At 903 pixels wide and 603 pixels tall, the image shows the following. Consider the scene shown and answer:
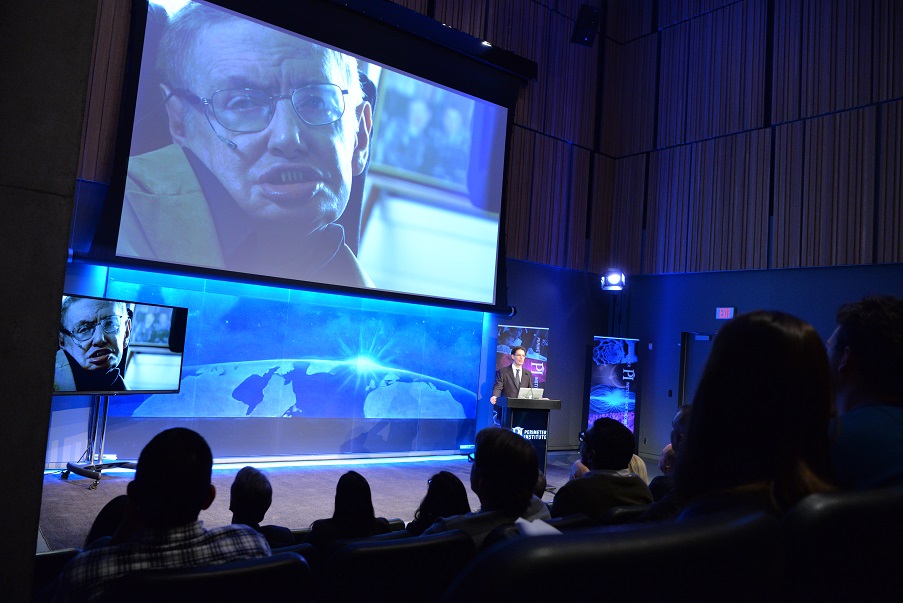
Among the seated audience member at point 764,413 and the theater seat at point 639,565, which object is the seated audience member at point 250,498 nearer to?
the seated audience member at point 764,413

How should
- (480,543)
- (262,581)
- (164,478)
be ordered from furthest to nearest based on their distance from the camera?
(480,543)
(164,478)
(262,581)

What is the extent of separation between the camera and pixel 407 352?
865 cm

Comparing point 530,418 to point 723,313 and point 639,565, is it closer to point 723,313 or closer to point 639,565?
point 723,313

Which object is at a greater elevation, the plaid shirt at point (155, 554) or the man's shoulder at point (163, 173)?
the man's shoulder at point (163, 173)

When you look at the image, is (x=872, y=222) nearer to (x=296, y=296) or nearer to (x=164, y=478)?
(x=296, y=296)

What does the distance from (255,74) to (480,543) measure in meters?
5.96

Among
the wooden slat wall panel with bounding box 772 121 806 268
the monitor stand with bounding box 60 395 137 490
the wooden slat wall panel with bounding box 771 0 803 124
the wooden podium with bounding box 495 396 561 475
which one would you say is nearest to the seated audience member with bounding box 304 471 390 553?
the monitor stand with bounding box 60 395 137 490

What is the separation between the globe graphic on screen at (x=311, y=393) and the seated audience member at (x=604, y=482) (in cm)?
508

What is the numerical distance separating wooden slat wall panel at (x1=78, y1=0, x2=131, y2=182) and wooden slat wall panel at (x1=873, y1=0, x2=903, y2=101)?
319 inches

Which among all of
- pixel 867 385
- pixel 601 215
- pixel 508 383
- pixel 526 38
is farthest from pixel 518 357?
pixel 867 385

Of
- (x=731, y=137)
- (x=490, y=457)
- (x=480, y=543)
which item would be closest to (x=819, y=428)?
(x=480, y=543)

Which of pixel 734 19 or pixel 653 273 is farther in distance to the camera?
pixel 653 273

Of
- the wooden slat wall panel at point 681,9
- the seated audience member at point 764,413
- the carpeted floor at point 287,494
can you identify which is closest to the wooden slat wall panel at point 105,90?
the carpeted floor at point 287,494

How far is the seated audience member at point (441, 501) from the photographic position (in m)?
2.66
